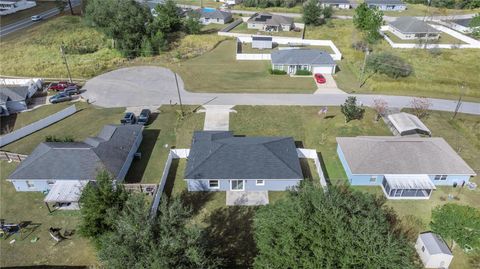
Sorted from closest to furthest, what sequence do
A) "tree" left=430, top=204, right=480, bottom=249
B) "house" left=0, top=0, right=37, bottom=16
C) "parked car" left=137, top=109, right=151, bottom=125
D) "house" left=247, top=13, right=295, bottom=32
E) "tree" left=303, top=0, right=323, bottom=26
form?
"tree" left=430, top=204, right=480, bottom=249, "parked car" left=137, top=109, right=151, bottom=125, "house" left=247, top=13, right=295, bottom=32, "tree" left=303, top=0, right=323, bottom=26, "house" left=0, top=0, right=37, bottom=16

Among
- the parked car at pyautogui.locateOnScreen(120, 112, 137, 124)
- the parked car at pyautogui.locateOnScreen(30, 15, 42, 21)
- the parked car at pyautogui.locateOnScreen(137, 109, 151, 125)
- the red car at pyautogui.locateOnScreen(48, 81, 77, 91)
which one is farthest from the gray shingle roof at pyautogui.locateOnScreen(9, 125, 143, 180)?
the parked car at pyautogui.locateOnScreen(30, 15, 42, 21)

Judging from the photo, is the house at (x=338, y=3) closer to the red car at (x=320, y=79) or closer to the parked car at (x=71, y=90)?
the red car at (x=320, y=79)

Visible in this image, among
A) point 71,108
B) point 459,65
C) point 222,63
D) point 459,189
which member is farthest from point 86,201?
point 459,65

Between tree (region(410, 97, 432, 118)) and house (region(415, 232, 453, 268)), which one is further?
tree (region(410, 97, 432, 118))

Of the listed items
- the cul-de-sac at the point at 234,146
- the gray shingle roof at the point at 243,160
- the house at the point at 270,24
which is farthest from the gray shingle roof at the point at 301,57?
the gray shingle roof at the point at 243,160

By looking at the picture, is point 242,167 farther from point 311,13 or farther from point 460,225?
point 311,13

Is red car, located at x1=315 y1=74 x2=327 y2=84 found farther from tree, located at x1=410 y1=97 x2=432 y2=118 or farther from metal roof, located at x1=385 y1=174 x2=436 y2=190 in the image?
metal roof, located at x1=385 y1=174 x2=436 y2=190

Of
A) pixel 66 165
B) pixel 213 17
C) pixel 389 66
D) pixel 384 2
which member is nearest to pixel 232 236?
pixel 66 165
